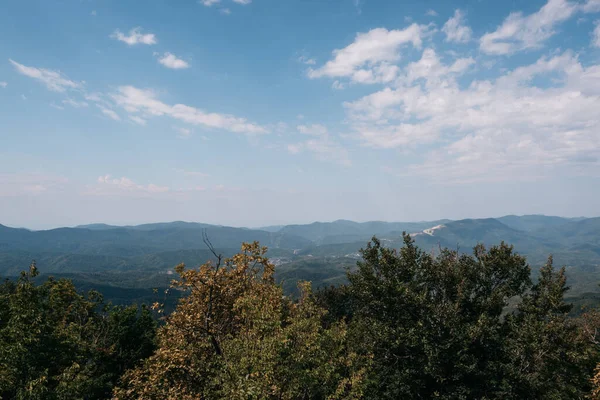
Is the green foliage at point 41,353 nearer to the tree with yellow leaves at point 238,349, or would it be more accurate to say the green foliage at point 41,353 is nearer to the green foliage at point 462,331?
the tree with yellow leaves at point 238,349

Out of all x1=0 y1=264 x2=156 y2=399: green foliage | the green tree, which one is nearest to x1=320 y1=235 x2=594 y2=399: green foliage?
the green tree

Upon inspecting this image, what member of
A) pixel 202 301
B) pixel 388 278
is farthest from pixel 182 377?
pixel 388 278

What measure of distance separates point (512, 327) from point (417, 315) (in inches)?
390

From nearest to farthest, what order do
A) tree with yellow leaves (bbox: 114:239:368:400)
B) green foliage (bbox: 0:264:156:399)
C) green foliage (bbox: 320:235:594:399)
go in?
tree with yellow leaves (bbox: 114:239:368:400)
green foliage (bbox: 0:264:156:399)
green foliage (bbox: 320:235:594:399)

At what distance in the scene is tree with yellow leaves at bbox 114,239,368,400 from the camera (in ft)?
52.2

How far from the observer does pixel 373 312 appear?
1278 inches

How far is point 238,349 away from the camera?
659 inches

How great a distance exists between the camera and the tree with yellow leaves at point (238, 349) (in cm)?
1591

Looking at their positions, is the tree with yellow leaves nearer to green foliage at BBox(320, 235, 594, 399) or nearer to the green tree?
green foliage at BBox(320, 235, 594, 399)

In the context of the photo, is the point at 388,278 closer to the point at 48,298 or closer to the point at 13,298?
the point at 13,298

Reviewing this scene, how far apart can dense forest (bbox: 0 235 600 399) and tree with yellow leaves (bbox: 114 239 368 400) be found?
0.09 meters

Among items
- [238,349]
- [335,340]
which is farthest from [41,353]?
[335,340]

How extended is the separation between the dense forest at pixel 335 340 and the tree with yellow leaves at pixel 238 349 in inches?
3.7

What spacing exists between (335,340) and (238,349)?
941 cm
